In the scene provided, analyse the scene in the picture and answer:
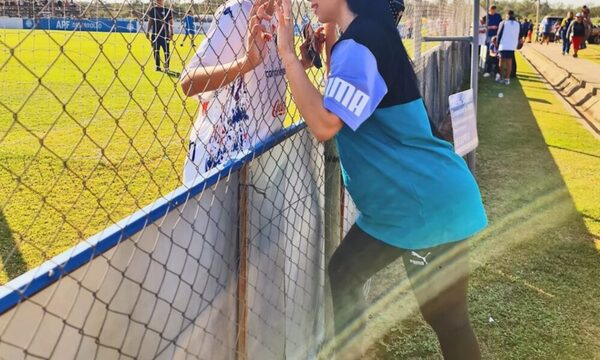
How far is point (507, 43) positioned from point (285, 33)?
46.0 feet

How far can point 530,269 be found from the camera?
4090 millimetres

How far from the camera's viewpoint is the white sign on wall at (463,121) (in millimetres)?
3793

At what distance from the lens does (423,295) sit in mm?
2334

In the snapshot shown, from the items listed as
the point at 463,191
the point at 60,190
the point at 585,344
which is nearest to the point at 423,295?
the point at 463,191

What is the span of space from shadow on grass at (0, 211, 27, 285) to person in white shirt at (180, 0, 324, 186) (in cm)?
184

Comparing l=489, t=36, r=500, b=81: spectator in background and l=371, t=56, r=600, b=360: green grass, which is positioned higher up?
l=489, t=36, r=500, b=81: spectator in background

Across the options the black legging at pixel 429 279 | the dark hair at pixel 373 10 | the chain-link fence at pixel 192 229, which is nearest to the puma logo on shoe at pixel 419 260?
the black legging at pixel 429 279

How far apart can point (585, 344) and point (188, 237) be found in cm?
258

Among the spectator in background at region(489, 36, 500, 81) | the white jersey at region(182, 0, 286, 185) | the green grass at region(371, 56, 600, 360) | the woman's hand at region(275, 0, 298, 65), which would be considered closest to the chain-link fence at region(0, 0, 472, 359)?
the white jersey at region(182, 0, 286, 185)

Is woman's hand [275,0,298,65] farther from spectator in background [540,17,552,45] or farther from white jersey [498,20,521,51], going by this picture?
spectator in background [540,17,552,45]

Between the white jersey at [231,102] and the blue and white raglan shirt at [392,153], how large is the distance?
414mm

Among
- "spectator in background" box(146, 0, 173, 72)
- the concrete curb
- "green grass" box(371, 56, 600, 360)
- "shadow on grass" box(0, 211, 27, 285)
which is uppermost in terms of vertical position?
"spectator in background" box(146, 0, 173, 72)

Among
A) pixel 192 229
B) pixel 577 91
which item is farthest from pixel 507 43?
pixel 192 229

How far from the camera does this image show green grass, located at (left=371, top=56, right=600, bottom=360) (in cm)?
324
